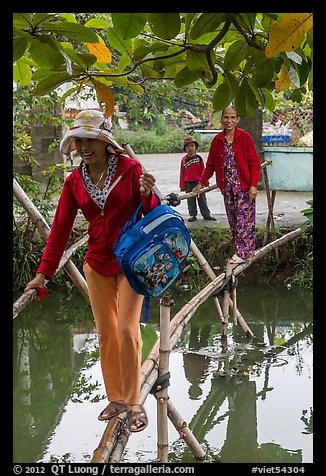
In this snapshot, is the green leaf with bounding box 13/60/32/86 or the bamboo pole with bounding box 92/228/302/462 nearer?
the green leaf with bounding box 13/60/32/86

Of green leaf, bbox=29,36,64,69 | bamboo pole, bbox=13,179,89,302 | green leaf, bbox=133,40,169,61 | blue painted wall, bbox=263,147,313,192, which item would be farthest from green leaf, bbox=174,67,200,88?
blue painted wall, bbox=263,147,313,192

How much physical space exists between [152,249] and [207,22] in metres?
0.90

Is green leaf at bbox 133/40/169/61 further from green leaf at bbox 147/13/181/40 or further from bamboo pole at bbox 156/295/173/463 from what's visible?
bamboo pole at bbox 156/295/173/463

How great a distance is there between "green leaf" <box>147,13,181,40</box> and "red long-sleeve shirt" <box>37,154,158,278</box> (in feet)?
2.79

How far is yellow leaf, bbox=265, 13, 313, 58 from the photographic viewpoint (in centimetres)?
157

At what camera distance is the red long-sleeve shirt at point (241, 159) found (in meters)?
4.89

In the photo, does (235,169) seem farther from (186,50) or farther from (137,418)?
(186,50)

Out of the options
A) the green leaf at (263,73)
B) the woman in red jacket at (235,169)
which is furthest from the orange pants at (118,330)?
the woman in red jacket at (235,169)

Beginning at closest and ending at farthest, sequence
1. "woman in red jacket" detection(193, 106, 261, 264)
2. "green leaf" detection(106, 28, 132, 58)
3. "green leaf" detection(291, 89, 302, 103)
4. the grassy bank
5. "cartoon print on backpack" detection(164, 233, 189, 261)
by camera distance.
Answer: "green leaf" detection(106, 28, 132, 58), "cartoon print on backpack" detection(164, 233, 189, 261), "green leaf" detection(291, 89, 302, 103), "woman in red jacket" detection(193, 106, 261, 264), the grassy bank

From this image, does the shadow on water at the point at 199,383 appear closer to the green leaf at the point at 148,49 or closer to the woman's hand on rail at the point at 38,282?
the woman's hand on rail at the point at 38,282

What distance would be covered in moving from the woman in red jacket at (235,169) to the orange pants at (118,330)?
2.31 m

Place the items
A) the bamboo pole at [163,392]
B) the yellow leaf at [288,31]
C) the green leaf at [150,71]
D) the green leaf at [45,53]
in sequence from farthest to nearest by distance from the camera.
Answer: the bamboo pole at [163,392] < the green leaf at [150,71] < the green leaf at [45,53] < the yellow leaf at [288,31]
